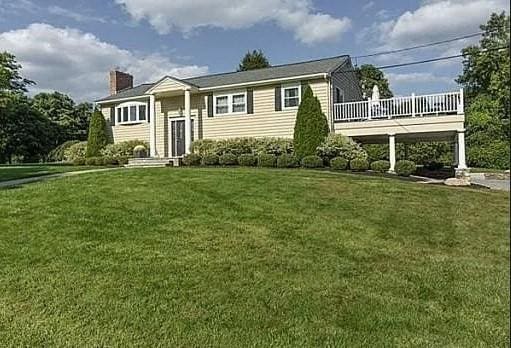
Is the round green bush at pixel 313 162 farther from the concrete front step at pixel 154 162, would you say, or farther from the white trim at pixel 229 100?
the concrete front step at pixel 154 162

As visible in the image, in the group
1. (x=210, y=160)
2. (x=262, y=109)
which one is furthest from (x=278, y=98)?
(x=210, y=160)

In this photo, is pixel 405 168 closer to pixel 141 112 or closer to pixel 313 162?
pixel 313 162

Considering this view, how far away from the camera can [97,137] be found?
2408cm

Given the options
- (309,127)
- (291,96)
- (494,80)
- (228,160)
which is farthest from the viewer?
(291,96)

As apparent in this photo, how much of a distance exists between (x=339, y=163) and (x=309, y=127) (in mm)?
2246

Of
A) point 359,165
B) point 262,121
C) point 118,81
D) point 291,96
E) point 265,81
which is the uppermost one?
point 118,81

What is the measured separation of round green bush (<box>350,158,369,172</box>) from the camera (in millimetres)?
16875

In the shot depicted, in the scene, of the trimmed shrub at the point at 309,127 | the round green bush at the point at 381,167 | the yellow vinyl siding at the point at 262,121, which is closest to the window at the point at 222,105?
the yellow vinyl siding at the point at 262,121

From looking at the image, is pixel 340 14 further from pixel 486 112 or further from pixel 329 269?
pixel 329 269

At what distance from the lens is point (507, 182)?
1.00 metres

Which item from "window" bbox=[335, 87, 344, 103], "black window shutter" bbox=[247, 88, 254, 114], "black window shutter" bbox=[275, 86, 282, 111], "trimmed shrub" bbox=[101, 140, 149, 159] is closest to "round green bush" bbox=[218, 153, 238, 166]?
"black window shutter" bbox=[247, 88, 254, 114]

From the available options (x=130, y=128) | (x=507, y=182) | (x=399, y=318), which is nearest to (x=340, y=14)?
(x=507, y=182)

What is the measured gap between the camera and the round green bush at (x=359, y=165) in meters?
16.9

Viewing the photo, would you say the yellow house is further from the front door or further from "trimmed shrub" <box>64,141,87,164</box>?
"trimmed shrub" <box>64,141,87,164</box>
